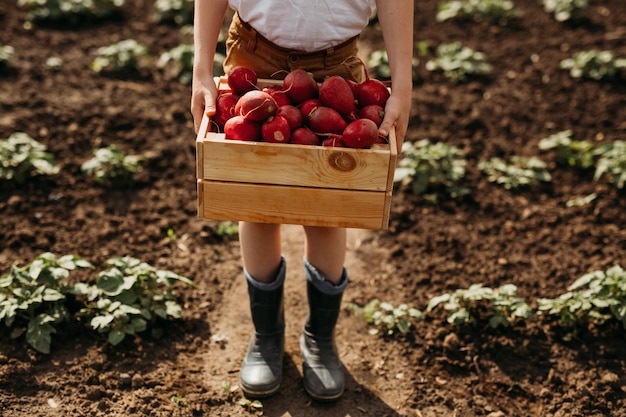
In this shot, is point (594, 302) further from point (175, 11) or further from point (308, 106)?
point (175, 11)

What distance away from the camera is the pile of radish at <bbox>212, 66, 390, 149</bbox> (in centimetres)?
236

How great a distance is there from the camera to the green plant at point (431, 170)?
4.46m

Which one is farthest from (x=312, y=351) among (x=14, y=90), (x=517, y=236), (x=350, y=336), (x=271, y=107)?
(x=14, y=90)

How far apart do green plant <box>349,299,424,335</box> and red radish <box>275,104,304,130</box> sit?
1348 mm

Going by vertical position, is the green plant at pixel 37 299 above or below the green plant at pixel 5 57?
below

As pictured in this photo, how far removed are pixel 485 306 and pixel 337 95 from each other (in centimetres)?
159

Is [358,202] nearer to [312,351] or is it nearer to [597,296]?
[312,351]

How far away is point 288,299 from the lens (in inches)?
145

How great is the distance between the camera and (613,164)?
14.6ft

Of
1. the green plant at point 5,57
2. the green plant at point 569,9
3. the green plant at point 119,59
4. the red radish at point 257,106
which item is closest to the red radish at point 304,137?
the red radish at point 257,106

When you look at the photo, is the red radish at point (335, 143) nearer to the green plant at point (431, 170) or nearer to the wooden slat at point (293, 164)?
the wooden slat at point (293, 164)

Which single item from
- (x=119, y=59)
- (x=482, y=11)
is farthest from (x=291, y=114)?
(x=482, y=11)

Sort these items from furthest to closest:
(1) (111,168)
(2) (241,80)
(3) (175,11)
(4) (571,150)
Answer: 1. (3) (175,11)
2. (4) (571,150)
3. (1) (111,168)
4. (2) (241,80)

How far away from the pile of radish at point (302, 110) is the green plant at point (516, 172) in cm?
218
